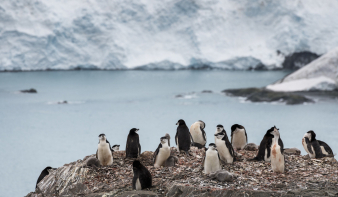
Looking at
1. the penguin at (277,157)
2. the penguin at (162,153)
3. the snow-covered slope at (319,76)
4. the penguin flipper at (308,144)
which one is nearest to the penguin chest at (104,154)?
the penguin at (162,153)

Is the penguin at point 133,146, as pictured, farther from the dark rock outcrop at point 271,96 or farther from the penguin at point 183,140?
the dark rock outcrop at point 271,96

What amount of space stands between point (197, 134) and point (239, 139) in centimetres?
68

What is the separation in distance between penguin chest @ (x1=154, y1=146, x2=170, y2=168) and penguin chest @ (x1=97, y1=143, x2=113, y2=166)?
2.08 ft

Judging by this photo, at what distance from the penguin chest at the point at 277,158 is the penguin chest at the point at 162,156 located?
1.35 m

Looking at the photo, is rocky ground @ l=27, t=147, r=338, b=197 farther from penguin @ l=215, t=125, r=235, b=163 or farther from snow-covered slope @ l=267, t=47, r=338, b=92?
snow-covered slope @ l=267, t=47, r=338, b=92

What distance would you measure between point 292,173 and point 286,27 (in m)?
25.6

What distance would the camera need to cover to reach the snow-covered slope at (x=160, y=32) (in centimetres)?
2684

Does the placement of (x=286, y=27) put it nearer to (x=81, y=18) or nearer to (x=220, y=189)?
A: (x=81, y=18)

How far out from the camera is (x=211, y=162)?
4.35 meters

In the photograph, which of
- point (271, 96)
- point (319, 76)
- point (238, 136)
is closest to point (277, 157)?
point (238, 136)

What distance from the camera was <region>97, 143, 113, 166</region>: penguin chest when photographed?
483 centimetres

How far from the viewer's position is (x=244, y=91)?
19000 mm

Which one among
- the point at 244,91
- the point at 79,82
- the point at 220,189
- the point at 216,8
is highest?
the point at 216,8

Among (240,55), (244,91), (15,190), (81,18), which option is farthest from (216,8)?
(15,190)
